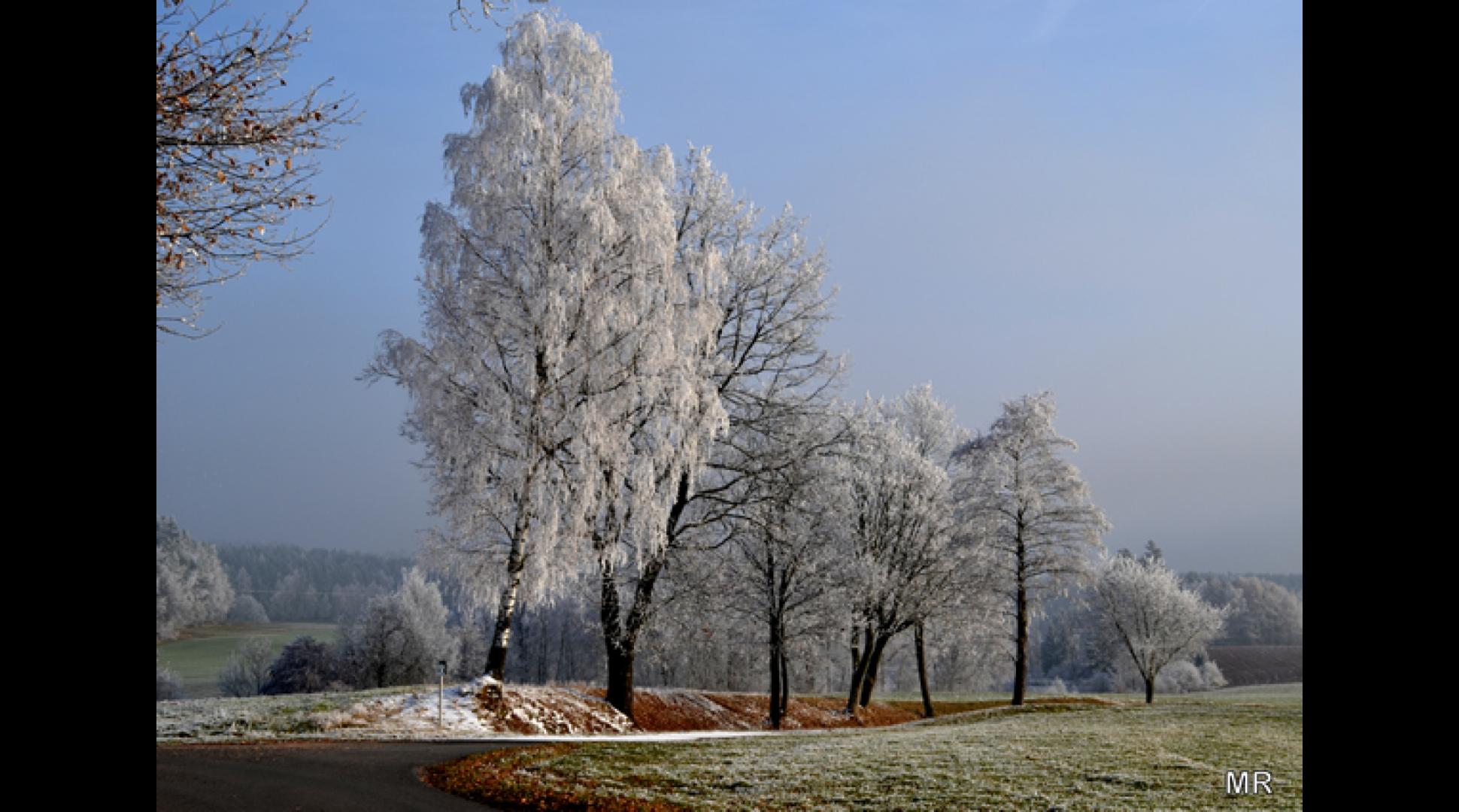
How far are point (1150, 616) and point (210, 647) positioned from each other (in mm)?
59337

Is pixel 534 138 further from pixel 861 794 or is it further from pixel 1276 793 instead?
pixel 1276 793

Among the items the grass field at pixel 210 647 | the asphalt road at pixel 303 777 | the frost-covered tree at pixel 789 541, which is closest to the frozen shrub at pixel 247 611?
the grass field at pixel 210 647

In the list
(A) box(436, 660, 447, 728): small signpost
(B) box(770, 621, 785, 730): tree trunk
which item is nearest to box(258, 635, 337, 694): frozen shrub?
(B) box(770, 621, 785, 730): tree trunk

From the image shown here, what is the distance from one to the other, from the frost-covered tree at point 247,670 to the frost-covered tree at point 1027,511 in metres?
44.8

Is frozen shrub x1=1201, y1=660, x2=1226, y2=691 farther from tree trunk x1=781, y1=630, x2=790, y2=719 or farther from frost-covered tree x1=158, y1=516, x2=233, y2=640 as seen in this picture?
frost-covered tree x1=158, y1=516, x2=233, y2=640

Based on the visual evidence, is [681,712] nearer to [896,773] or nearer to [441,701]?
[441,701]

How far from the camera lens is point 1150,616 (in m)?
41.5

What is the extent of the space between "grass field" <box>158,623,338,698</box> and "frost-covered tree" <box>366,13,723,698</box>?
44.2 meters

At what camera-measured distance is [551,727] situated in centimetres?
1723

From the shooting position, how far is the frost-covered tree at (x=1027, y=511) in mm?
29938

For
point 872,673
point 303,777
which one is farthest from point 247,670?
point 303,777

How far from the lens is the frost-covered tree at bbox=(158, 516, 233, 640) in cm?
5578
